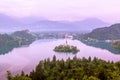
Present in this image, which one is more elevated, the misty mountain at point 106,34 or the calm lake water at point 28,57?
the misty mountain at point 106,34

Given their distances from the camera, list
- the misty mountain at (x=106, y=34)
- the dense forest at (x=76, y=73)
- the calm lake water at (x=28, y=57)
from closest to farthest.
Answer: the dense forest at (x=76, y=73) → the calm lake water at (x=28, y=57) → the misty mountain at (x=106, y=34)

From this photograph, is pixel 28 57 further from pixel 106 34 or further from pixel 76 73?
pixel 106 34

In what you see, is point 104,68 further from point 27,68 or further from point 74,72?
point 27,68

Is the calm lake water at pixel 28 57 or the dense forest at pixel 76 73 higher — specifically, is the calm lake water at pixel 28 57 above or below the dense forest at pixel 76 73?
below

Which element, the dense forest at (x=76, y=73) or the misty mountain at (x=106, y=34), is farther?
the misty mountain at (x=106, y=34)

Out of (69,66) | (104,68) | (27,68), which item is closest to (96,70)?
(104,68)

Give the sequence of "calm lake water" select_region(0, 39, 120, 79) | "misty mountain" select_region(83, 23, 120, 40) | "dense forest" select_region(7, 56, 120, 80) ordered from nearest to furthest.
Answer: "dense forest" select_region(7, 56, 120, 80), "calm lake water" select_region(0, 39, 120, 79), "misty mountain" select_region(83, 23, 120, 40)

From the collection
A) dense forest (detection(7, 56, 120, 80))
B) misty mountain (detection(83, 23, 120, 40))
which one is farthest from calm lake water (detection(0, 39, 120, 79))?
misty mountain (detection(83, 23, 120, 40))

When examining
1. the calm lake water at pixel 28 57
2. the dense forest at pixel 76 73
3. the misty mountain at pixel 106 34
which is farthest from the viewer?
the misty mountain at pixel 106 34

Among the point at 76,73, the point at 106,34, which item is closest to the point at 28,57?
the point at 76,73

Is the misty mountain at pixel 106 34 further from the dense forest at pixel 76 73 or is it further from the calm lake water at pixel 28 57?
the dense forest at pixel 76 73

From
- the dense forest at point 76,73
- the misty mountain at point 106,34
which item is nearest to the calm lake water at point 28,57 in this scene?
the dense forest at point 76,73

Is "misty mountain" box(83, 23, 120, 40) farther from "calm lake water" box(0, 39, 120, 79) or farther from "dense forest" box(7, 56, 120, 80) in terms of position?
"dense forest" box(7, 56, 120, 80)
